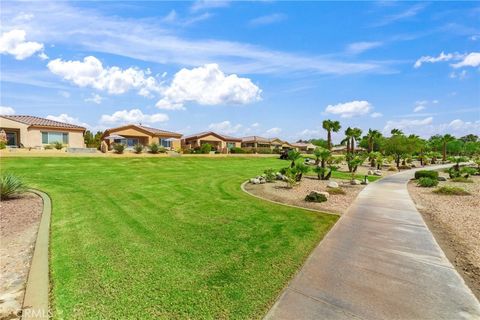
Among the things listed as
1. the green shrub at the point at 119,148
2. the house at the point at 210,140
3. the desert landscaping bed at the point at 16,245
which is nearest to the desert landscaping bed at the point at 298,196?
the desert landscaping bed at the point at 16,245

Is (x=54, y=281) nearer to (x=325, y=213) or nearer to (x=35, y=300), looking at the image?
(x=35, y=300)

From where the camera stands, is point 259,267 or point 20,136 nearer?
point 259,267

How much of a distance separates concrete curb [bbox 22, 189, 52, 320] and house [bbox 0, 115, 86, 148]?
110ft

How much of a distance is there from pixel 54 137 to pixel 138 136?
1305 centimetres

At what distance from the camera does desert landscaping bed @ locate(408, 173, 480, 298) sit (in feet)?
21.0

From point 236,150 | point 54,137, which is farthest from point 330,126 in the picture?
point 54,137

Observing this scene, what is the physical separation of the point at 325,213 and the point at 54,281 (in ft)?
30.7

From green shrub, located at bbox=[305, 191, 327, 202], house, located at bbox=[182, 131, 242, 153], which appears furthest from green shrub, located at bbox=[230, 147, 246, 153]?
green shrub, located at bbox=[305, 191, 327, 202]

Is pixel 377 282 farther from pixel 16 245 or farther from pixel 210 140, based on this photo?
pixel 210 140

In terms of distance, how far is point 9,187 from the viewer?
12.6 metres

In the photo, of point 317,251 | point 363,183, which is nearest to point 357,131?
point 363,183

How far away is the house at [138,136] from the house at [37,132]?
5.89 metres

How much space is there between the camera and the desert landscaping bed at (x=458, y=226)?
21.0 feet

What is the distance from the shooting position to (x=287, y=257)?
6.75 meters
